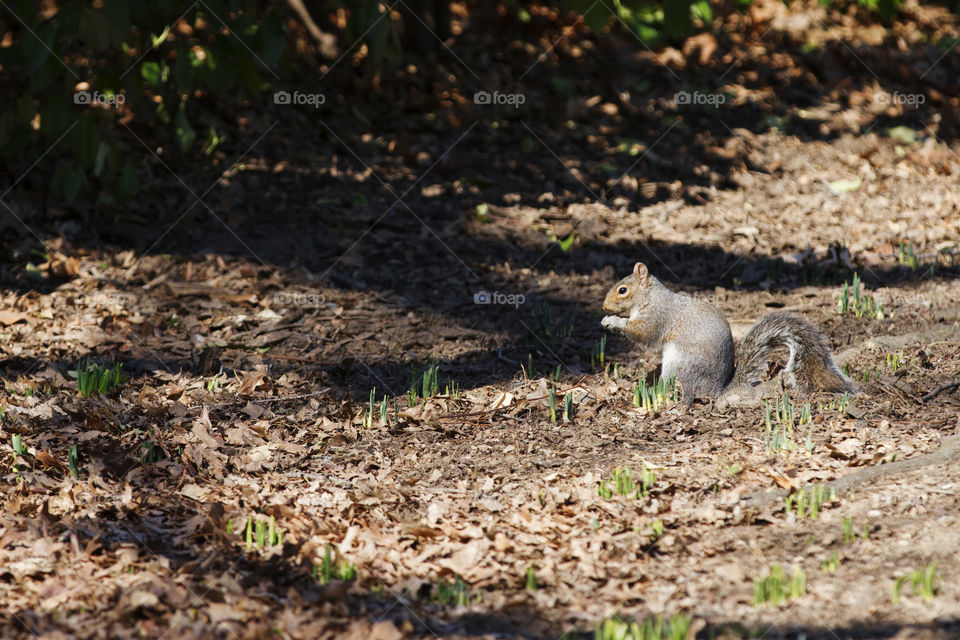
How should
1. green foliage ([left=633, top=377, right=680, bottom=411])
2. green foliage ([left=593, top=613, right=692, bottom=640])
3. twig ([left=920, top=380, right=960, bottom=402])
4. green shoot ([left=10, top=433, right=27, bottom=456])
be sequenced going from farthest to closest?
green foliage ([left=633, top=377, right=680, bottom=411]) < twig ([left=920, top=380, right=960, bottom=402]) < green shoot ([left=10, top=433, right=27, bottom=456]) < green foliage ([left=593, top=613, right=692, bottom=640])

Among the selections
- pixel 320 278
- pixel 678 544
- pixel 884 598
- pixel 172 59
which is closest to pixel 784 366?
pixel 678 544

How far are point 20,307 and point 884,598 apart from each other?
216 inches

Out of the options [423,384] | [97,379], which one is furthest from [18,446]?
[423,384]

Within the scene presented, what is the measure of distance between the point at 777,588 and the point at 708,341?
2014 millimetres

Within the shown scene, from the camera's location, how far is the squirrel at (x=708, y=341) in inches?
185

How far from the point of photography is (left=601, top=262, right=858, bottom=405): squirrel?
15.4 feet

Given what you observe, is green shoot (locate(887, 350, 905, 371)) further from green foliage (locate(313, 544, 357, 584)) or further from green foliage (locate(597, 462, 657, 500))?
green foliage (locate(313, 544, 357, 584))

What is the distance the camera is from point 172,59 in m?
9.31

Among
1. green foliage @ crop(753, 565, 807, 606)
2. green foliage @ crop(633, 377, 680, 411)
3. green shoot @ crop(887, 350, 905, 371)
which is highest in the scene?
green shoot @ crop(887, 350, 905, 371)

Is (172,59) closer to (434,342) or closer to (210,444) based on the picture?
(434,342)

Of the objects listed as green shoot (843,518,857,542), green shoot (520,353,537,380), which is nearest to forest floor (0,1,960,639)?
green shoot (843,518,857,542)

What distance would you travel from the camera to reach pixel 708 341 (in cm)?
489

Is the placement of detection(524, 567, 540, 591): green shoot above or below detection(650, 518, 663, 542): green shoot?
below

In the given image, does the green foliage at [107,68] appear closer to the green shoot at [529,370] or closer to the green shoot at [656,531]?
the green shoot at [529,370]
